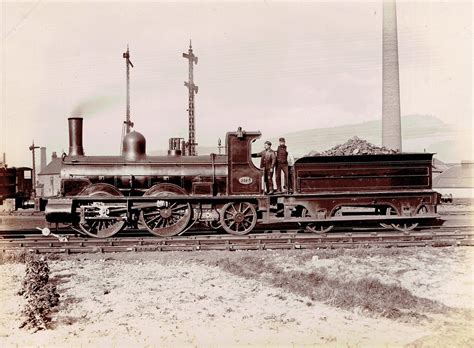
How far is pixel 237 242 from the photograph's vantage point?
36.0 ft

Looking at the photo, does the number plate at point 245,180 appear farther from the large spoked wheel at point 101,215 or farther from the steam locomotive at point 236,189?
the large spoked wheel at point 101,215

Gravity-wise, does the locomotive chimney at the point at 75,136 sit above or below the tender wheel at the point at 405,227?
above

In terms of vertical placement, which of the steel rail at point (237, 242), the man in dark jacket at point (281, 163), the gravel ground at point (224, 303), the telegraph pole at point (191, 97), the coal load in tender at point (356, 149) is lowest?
the gravel ground at point (224, 303)

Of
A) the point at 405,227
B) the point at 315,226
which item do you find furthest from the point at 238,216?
the point at 405,227

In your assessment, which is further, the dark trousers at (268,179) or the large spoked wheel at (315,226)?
the dark trousers at (268,179)

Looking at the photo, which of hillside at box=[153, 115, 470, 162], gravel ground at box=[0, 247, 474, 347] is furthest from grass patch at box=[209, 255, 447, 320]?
hillside at box=[153, 115, 470, 162]

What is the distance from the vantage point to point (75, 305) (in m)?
6.98

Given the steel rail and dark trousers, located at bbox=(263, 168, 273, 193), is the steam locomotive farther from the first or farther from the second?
the steel rail

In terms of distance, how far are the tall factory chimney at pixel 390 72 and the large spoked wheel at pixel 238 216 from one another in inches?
848

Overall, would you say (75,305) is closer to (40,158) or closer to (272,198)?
(272,198)

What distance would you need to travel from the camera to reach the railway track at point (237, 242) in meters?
10.5

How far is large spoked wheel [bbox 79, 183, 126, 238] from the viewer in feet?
38.1

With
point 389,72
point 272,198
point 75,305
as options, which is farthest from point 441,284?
point 389,72

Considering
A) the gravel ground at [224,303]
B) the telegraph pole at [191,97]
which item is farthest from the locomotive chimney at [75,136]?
the telegraph pole at [191,97]
